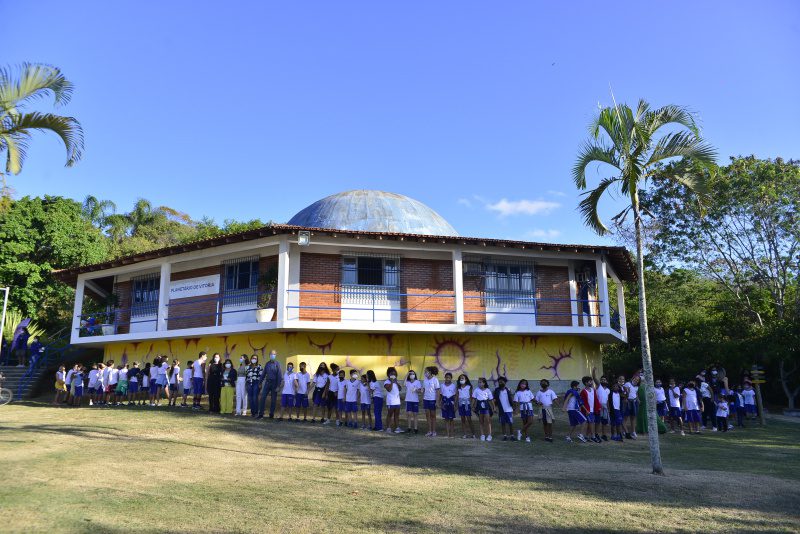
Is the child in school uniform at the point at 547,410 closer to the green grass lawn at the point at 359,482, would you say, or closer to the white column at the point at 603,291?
the green grass lawn at the point at 359,482

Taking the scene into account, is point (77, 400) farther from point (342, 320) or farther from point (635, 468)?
point (635, 468)

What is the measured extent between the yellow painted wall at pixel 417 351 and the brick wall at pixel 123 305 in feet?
8.59

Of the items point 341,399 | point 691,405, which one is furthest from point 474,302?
point 691,405

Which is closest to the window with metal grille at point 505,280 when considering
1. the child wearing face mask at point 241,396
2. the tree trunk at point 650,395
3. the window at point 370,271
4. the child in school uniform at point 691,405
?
the window at point 370,271

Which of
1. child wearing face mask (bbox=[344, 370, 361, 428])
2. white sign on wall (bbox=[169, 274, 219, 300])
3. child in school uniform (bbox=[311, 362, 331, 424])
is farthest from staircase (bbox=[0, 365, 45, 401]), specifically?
child wearing face mask (bbox=[344, 370, 361, 428])

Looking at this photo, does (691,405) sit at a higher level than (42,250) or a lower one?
lower

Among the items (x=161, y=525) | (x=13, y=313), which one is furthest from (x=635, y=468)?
(x=13, y=313)

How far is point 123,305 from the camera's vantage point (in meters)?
22.9

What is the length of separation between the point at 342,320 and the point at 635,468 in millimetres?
10375

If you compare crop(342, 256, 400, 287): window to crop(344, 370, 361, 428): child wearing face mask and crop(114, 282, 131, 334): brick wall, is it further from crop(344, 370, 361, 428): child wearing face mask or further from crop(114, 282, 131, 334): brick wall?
crop(114, 282, 131, 334): brick wall

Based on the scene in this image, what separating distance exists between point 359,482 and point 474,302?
Answer: 11714 millimetres

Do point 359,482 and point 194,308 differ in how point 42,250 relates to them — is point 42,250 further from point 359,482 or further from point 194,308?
point 359,482

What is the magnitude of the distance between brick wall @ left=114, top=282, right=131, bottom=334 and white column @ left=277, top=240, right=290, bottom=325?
7606mm

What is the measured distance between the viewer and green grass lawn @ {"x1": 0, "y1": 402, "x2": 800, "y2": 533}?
22.8 feet
